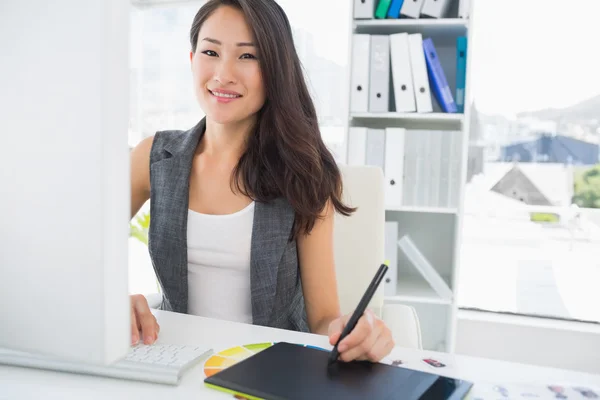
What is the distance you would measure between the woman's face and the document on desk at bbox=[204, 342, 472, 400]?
2.22 ft

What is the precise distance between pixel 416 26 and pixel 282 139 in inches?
53.8

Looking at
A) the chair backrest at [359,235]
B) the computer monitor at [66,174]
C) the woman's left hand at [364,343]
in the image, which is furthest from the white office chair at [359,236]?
the computer monitor at [66,174]

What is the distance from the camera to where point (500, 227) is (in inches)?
113

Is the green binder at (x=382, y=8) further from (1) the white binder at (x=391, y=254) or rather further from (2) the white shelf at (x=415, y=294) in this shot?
(2) the white shelf at (x=415, y=294)

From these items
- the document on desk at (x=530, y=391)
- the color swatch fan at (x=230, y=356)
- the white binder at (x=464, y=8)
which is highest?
the white binder at (x=464, y=8)

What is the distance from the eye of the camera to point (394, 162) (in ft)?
7.60

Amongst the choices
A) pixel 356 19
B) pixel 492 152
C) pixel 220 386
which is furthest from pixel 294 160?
pixel 492 152

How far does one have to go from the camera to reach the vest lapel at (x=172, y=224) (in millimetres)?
1214

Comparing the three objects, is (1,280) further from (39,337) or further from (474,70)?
(474,70)

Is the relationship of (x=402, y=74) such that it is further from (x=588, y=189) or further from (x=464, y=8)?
(x=588, y=189)

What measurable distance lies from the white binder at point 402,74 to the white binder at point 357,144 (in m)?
0.19

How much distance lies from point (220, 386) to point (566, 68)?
268 cm

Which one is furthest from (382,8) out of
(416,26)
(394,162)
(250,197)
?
(250,197)

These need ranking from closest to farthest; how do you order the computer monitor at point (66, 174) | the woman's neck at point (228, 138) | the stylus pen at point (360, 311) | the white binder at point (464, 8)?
1. the computer monitor at point (66, 174)
2. the stylus pen at point (360, 311)
3. the woman's neck at point (228, 138)
4. the white binder at point (464, 8)
